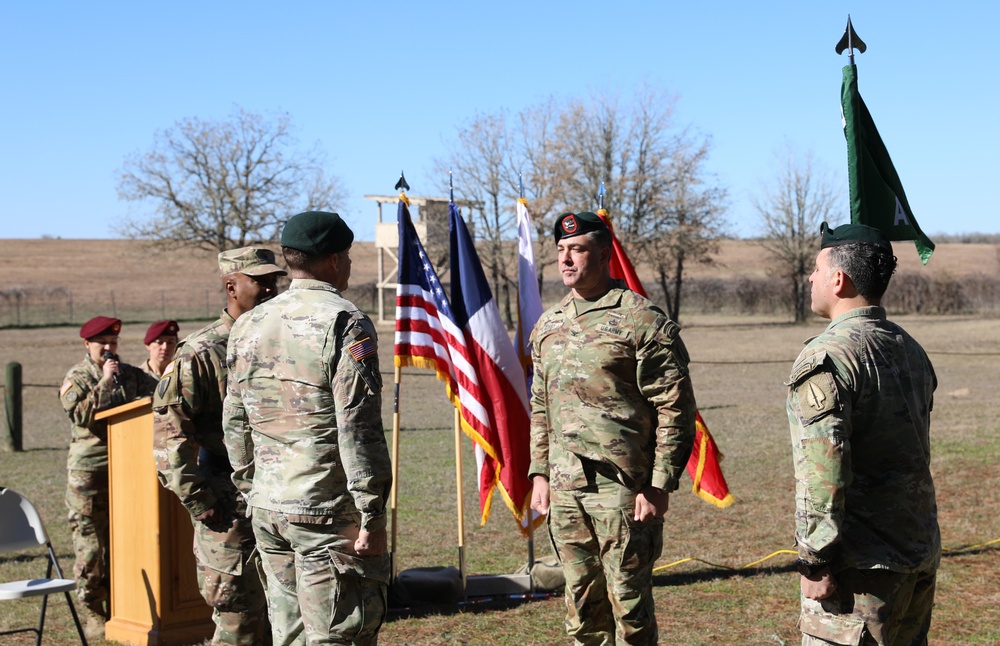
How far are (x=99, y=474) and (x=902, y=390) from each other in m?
5.33

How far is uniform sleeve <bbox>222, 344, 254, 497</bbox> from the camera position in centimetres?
414

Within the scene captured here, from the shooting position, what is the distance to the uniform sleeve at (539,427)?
16.4ft

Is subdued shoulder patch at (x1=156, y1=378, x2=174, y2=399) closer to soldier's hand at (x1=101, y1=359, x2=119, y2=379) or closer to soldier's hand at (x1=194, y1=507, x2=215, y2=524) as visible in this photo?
soldier's hand at (x1=194, y1=507, x2=215, y2=524)

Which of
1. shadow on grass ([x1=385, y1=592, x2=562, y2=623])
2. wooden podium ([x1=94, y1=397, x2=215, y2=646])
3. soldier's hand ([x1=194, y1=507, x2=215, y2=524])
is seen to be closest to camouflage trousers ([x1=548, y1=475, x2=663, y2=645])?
soldier's hand ([x1=194, y1=507, x2=215, y2=524])

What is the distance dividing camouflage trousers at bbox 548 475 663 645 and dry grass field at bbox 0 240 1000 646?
Result: 1309mm

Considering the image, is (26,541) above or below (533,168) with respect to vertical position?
below

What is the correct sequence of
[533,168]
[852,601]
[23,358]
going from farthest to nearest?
1. [533,168]
2. [23,358]
3. [852,601]

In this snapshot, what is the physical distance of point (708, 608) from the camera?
21.3 ft

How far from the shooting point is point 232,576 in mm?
4773

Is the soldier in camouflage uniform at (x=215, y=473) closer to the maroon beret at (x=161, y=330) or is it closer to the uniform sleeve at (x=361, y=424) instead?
the uniform sleeve at (x=361, y=424)

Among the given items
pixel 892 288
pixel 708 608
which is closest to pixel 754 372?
pixel 708 608

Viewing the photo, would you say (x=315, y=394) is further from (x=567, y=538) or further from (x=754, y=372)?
(x=754, y=372)

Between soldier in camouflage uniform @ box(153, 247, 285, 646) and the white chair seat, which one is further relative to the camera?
the white chair seat

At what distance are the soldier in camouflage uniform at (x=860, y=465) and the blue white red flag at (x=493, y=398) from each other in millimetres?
3397
